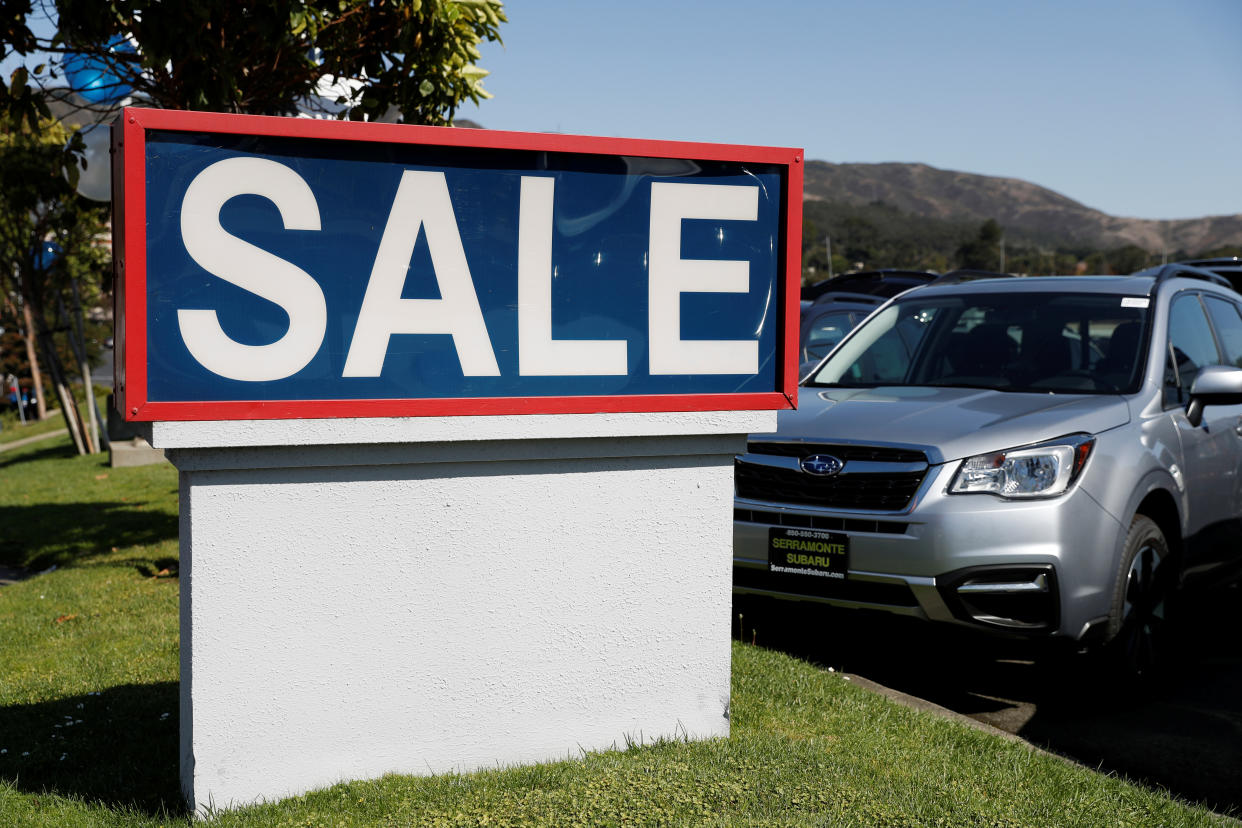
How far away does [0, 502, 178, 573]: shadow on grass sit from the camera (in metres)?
9.58

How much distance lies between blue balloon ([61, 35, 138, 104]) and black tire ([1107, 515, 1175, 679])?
6370 millimetres

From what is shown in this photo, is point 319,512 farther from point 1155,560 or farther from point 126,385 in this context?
point 1155,560

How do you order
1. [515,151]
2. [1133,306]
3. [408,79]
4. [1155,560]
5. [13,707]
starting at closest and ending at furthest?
[515,151] < [13,707] < [1155,560] < [1133,306] < [408,79]

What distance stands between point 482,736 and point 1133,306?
4.22 metres

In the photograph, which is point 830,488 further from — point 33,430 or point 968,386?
point 33,430

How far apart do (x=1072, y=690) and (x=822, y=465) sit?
5.39ft

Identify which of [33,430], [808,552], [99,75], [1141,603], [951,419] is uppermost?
[99,75]

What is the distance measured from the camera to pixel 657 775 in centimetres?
353

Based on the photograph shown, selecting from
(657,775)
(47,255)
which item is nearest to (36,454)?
(47,255)

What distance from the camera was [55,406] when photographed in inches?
2025

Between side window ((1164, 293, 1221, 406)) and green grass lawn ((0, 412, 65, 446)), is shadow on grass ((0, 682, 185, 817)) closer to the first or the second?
side window ((1164, 293, 1221, 406))

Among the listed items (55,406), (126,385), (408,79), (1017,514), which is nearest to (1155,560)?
(1017,514)

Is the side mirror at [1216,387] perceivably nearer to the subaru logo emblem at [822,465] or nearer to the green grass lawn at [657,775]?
the subaru logo emblem at [822,465]

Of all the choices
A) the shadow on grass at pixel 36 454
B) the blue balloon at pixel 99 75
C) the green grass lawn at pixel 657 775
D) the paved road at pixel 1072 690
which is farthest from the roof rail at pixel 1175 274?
the shadow on grass at pixel 36 454
